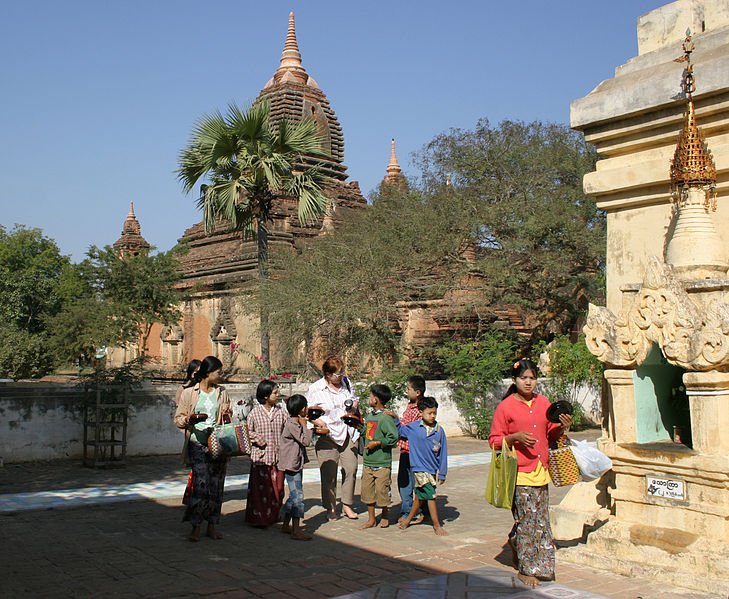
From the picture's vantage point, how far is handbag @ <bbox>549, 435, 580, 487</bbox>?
18.2ft

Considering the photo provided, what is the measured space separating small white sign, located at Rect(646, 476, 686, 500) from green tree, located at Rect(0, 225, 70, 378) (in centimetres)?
2397

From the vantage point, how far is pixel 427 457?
7414 millimetres

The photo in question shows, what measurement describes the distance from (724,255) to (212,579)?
173 inches

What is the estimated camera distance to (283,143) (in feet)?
52.0

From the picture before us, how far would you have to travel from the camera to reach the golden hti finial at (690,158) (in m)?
5.84

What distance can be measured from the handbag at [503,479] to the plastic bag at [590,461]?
0.53m

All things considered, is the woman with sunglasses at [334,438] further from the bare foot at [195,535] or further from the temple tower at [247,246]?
the temple tower at [247,246]

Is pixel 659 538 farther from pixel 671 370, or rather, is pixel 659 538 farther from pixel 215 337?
pixel 215 337

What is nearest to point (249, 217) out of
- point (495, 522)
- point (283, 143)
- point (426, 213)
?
point (283, 143)

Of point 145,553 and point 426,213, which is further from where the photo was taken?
point 426,213

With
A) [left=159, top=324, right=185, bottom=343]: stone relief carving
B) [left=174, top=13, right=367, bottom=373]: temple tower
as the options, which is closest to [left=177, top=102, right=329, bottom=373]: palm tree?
[left=174, top=13, right=367, bottom=373]: temple tower

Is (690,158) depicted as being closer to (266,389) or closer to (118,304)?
(266,389)

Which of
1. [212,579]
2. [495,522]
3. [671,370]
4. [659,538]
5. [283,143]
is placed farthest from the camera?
[283,143]

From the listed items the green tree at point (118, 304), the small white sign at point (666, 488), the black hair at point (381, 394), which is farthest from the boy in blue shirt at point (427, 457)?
the green tree at point (118, 304)
